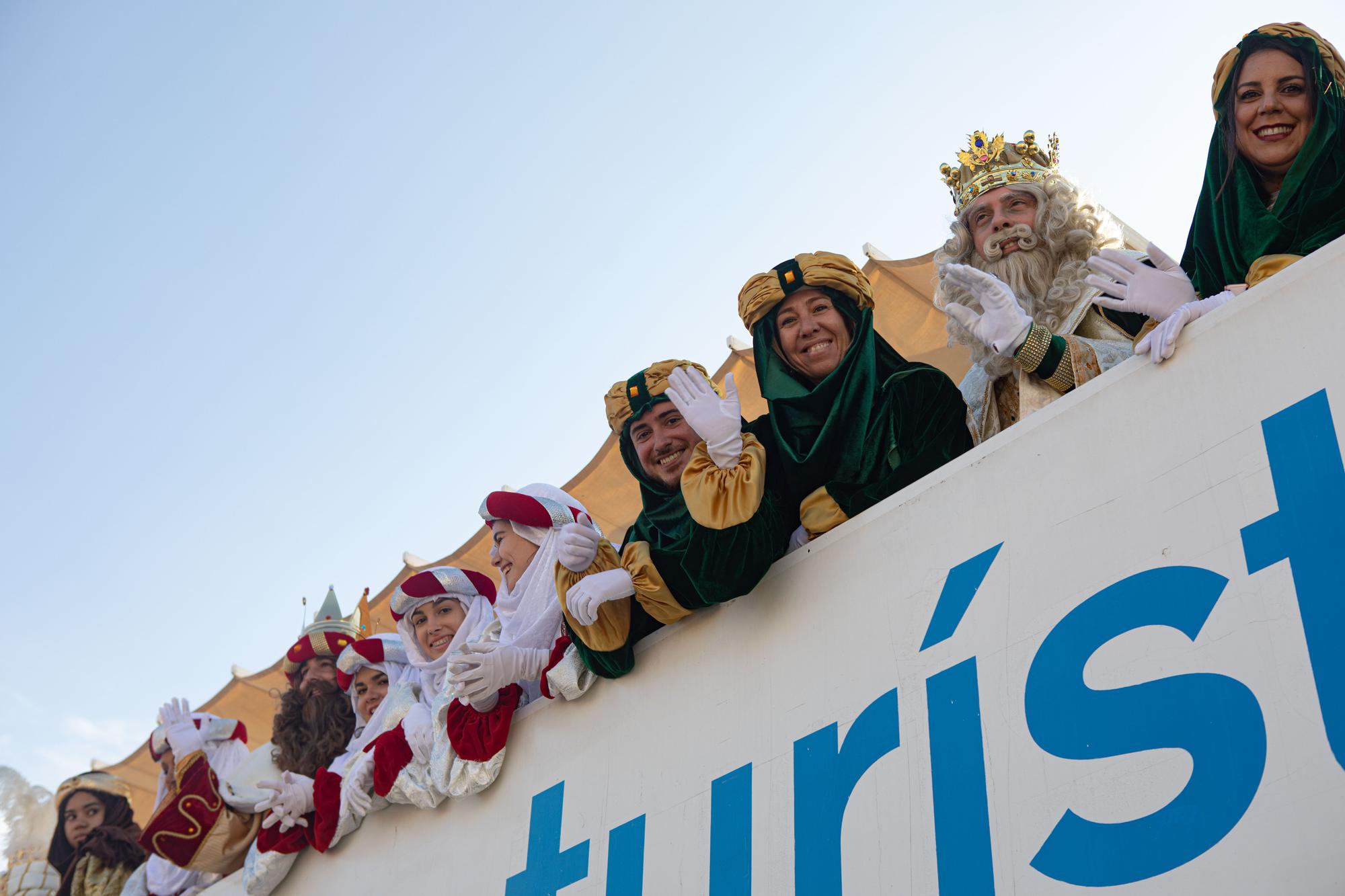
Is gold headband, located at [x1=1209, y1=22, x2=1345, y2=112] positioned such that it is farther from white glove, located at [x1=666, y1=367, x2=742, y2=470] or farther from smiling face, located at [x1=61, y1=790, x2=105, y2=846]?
smiling face, located at [x1=61, y1=790, x2=105, y2=846]

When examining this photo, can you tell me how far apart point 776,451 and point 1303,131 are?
2.01m

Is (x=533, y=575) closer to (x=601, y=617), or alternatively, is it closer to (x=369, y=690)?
(x=601, y=617)

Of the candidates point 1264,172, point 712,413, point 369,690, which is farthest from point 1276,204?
point 369,690

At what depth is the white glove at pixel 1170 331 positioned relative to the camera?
13.3 feet

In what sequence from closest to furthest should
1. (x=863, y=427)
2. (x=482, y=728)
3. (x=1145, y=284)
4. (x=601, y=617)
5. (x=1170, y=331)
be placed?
1. (x=1170, y=331)
2. (x=1145, y=284)
3. (x=863, y=427)
4. (x=601, y=617)
5. (x=482, y=728)

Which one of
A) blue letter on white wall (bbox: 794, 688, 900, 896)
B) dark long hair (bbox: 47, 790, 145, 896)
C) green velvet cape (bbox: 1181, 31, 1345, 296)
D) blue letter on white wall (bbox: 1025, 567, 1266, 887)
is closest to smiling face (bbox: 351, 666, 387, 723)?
dark long hair (bbox: 47, 790, 145, 896)

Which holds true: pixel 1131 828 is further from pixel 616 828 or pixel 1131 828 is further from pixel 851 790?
pixel 616 828

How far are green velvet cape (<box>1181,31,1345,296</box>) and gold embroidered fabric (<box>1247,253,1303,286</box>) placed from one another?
79mm

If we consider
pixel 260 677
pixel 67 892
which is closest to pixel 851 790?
pixel 67 892

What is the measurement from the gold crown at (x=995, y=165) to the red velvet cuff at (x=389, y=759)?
3322 millimetres

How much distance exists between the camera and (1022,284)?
532cm

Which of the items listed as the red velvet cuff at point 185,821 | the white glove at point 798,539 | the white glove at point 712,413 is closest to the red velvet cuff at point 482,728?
the white glove at point 798,539

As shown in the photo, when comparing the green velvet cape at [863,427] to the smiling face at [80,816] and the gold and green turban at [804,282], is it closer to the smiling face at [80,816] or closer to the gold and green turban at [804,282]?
the gold and green turban at [804,282]

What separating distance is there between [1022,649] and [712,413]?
139cm
